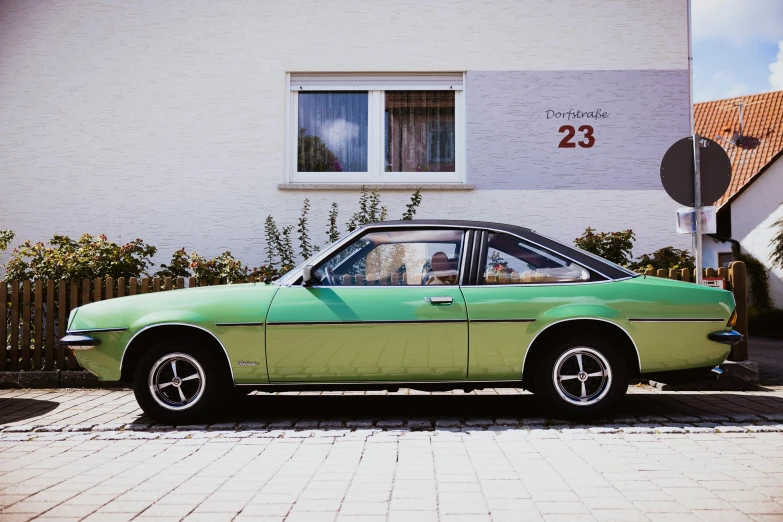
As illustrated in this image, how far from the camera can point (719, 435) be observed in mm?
5102

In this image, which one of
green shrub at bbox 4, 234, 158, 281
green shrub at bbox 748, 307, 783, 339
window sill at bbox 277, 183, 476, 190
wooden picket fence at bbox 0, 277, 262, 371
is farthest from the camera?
green shrub at bbox 748, 307, 783, 339

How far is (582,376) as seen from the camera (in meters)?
5.53

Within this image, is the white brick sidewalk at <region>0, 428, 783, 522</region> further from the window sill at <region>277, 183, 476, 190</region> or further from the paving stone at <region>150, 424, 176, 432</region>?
the window sill at <region>277, 183, 476, 190</region>

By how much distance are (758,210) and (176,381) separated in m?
25.8

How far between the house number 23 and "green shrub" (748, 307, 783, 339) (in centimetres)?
1180

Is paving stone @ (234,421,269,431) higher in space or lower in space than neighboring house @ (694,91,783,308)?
lower

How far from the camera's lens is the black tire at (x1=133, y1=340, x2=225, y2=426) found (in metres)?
5.49

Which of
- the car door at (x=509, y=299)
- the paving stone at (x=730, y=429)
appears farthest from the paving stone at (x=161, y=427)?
the paving stone at (x=730, y=429)

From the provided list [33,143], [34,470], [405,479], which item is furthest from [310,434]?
[33,143]

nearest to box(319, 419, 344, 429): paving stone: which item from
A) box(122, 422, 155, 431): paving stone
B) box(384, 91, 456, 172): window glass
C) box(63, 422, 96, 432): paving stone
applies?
box(122, 422, 155, 431): paving stone

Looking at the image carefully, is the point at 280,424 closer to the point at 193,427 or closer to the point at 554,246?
the point at 193,427

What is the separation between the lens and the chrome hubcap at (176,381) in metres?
5.51

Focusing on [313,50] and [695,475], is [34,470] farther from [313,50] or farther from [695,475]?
[313,50]

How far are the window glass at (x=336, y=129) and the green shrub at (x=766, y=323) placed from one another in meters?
13.9
